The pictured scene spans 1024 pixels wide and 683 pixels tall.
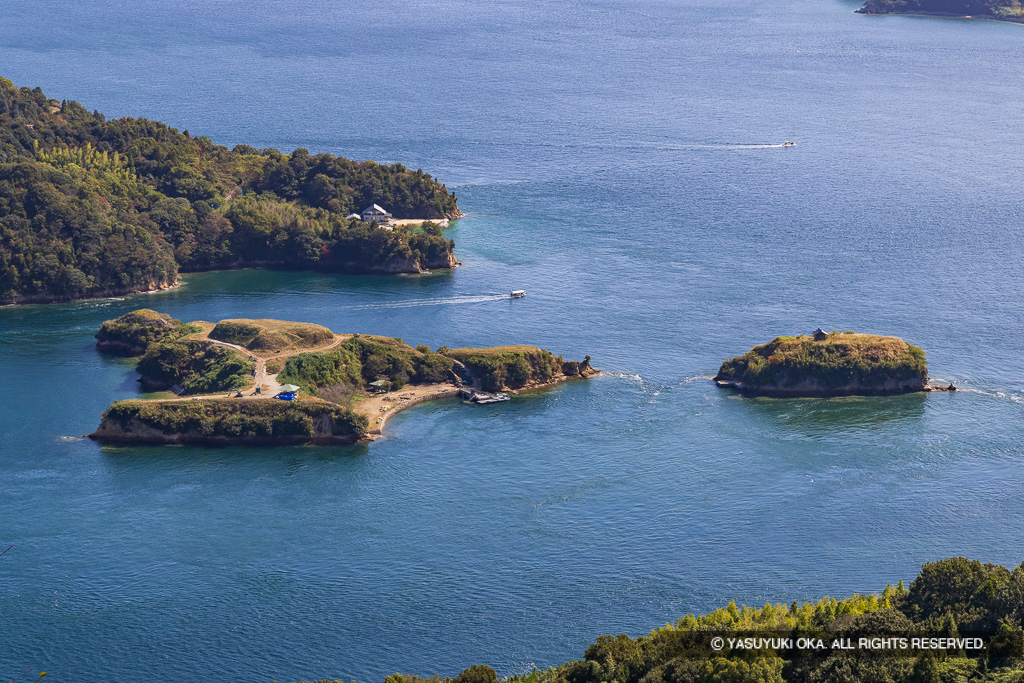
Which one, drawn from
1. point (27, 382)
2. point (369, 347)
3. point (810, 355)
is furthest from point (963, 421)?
point (27, 382)

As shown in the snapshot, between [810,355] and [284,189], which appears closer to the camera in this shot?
[810,355]

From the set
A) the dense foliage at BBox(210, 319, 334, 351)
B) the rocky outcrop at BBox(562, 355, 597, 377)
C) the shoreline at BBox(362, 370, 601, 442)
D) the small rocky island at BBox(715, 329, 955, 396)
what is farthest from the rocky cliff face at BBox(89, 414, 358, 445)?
the small rocky island at BBox(715, 329, 955, 396)

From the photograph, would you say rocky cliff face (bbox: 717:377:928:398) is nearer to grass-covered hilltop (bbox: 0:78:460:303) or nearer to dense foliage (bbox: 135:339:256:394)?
dense foliage (bbox: 135:339:256:394)

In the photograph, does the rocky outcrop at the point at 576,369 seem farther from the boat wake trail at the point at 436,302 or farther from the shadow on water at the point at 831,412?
the boat wake trail at the point at 436,302

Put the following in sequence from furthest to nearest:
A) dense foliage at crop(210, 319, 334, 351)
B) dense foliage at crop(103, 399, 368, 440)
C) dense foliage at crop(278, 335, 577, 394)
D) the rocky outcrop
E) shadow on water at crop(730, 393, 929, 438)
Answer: the rocky outcrop → dense foliage at crop(210, 319, 334, 351) → dense foliage at crop(278, 335, 577, 394) → shadow on water at crop(730, 393, 929, 438) → dense foliage at crop(103, 399, 368, 440)

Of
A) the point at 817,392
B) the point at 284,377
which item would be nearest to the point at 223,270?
the point at 284,377

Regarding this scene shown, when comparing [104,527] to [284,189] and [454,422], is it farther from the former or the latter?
[284,189]

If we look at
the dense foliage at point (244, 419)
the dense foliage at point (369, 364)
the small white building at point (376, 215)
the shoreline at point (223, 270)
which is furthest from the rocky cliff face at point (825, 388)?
the small white building at point (376, 215)
